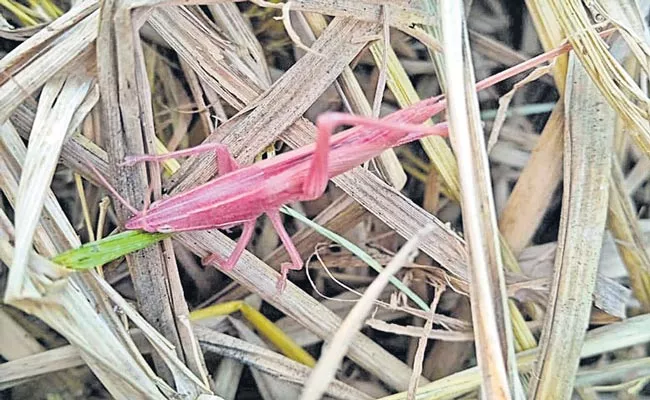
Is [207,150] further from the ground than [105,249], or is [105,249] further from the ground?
[207,150]

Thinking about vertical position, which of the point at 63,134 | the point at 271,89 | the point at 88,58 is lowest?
the point at 63,134

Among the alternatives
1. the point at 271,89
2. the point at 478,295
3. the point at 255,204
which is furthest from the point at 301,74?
the point at 478,295

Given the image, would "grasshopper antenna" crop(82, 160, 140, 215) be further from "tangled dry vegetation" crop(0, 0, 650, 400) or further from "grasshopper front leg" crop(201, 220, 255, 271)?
"grasshopper front leg" crop(201, 220, 255, 271)

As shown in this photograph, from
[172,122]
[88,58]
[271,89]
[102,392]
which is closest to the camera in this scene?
[88,58]

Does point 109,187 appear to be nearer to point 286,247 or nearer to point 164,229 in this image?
point 164,229

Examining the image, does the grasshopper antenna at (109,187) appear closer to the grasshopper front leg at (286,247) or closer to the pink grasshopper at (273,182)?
the pink grasshopper at (273,182)

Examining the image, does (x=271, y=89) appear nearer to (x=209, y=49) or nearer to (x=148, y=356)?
(x=209, y=49)

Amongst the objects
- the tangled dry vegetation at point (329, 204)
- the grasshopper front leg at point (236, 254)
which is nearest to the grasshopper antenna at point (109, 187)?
the tangled dry vegetation at point (329, 204)

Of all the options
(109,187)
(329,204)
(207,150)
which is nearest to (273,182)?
(207,150)
